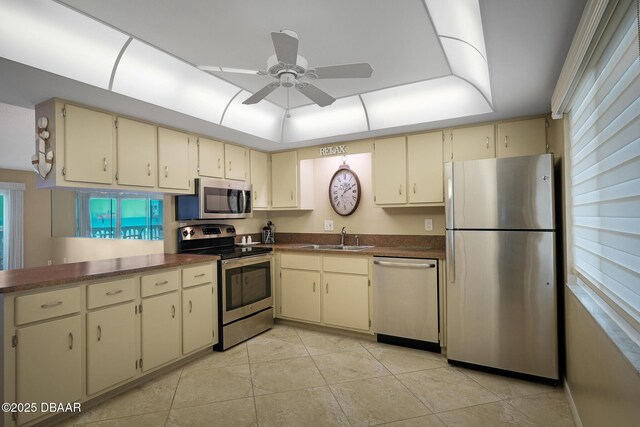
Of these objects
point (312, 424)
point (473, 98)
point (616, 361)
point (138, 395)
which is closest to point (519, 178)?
point (473, 98)

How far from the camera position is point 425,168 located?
11.3ft

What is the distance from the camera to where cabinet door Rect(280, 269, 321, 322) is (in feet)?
12.3

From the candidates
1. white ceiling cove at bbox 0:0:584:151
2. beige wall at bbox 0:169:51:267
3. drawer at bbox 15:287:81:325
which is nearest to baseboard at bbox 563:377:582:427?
white ceiling cove at bbox 0:0:584:151

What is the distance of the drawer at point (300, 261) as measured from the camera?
375 centimetres

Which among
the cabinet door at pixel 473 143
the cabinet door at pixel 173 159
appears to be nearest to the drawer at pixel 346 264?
the cabinet door at pixel 473 143

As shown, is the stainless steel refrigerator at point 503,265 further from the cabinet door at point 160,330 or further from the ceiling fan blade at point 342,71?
the cabinet door at point 160,330

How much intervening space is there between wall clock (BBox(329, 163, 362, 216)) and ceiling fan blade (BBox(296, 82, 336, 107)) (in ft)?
5.99

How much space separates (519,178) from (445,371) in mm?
1666

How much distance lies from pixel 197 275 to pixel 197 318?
1.27ft

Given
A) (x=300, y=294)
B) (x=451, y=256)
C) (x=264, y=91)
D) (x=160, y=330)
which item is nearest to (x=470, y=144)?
(x=451, y=256)

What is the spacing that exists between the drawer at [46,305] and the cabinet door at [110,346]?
0.16 metres

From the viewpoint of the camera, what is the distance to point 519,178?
2588mm

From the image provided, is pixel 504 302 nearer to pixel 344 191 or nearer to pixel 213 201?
pixel 344 191

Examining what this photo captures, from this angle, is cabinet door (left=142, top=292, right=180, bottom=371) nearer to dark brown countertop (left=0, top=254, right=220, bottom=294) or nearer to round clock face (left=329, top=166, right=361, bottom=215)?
→ dark brown countertop (left=0, top=254, right=220, bottom=294)
